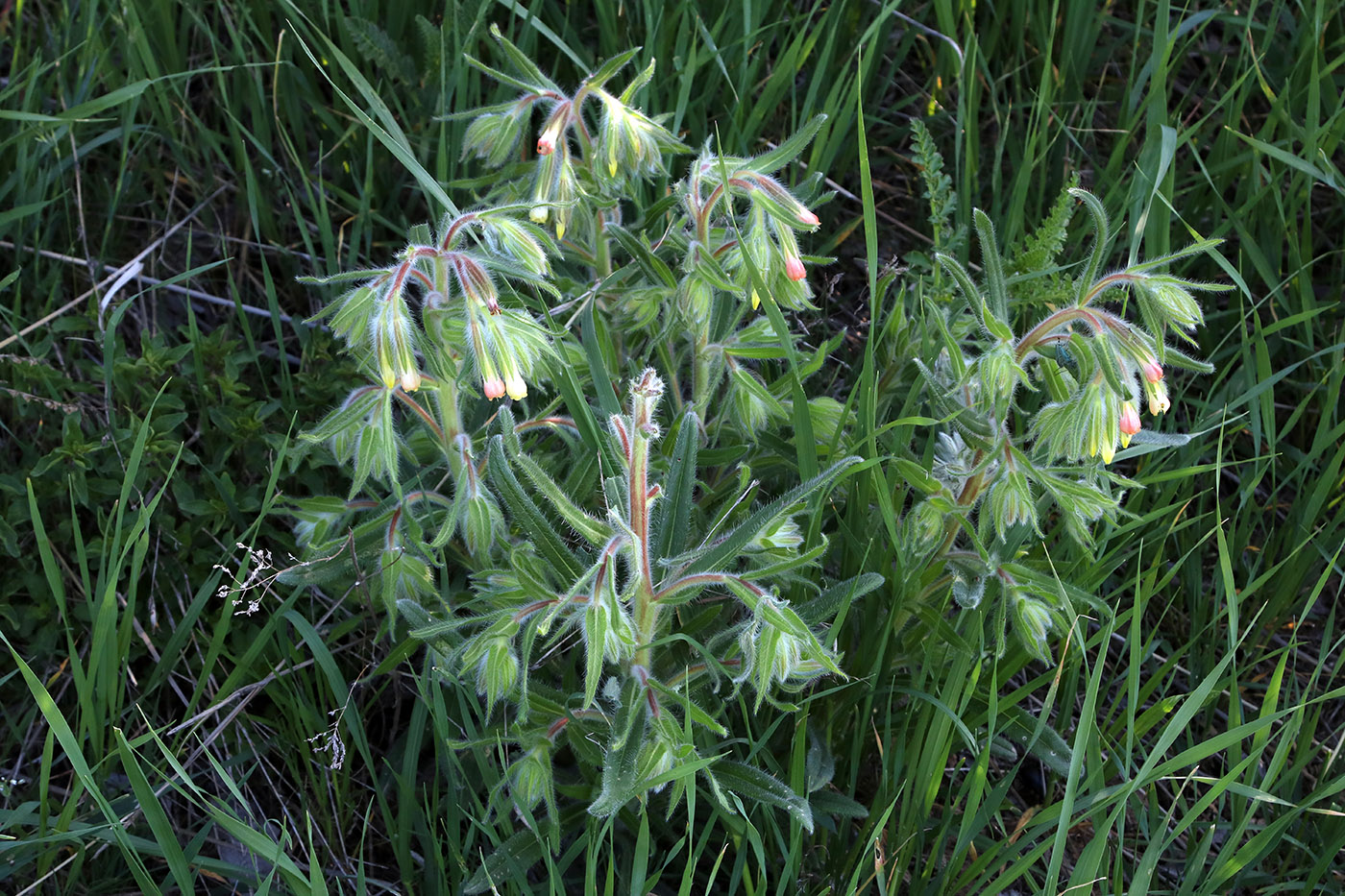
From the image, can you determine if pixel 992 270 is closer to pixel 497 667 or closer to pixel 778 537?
pixel 778 537

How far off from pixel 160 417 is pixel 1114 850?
8.13 feet

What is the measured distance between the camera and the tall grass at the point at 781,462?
2.36 m

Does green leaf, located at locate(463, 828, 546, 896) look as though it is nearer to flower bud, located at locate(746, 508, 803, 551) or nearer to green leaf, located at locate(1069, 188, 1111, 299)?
flower bud, located at locate(746, 508, 803, 551)

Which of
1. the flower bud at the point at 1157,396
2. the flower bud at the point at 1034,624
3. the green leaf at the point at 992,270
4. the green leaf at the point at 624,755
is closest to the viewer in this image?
the green leaf at the point at 624,755

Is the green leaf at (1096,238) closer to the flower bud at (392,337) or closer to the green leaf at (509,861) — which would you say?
the flower bud at (392,337)

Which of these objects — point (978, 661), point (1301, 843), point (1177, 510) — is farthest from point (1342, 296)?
point (978, 661)

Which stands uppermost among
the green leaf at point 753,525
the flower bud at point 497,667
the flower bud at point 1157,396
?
the flower bud at point 1157,396

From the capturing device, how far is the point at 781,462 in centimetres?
273

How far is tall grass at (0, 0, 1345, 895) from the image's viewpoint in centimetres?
236

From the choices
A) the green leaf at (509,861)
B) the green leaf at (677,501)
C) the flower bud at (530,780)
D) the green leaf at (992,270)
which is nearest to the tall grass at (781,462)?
the green leaf at (509,861)

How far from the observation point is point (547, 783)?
2.27 meters

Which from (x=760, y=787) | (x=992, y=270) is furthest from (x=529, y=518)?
(x=992, y=270)

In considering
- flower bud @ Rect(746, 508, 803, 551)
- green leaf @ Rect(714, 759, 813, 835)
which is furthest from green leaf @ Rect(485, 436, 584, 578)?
green leaf @ Rect(714, 759, 813, 835)

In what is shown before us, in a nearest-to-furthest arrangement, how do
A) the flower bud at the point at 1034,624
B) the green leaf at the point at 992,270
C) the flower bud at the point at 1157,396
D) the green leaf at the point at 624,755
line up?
the green leaf at the point at 624,755 < the flower bud at the point at 1157,396 < the green leaf at the point at 992,270 < the flower bud at the point at 1034,624
